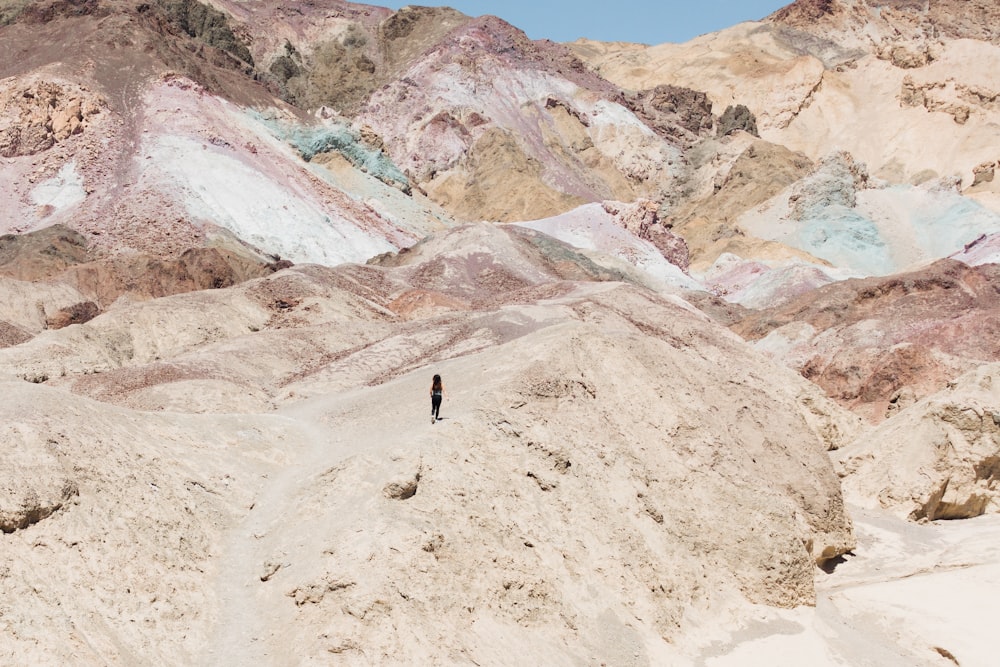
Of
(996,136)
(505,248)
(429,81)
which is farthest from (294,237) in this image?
(996,136)

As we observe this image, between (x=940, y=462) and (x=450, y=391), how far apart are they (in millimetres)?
10489

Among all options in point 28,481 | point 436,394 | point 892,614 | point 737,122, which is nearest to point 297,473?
point 436,394

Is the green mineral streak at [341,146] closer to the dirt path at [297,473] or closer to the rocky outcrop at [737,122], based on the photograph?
the rocky outcrop at [737,122]

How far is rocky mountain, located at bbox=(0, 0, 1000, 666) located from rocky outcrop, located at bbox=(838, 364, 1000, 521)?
0.22 feet

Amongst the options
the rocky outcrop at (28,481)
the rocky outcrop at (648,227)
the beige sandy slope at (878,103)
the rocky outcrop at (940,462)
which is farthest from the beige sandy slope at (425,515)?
the beige sandy slope at (878,103)

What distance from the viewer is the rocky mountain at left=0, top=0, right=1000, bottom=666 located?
1184 cm

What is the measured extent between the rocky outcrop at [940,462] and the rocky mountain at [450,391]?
0.07 metres

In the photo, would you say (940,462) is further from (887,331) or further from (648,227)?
(648,227)

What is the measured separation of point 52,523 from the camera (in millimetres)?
11430

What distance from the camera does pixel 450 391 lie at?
55.9ft

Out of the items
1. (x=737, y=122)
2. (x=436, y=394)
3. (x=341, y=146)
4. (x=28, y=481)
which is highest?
(x=737, y=122)

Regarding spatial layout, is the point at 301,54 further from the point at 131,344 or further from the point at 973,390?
the point at 973,390

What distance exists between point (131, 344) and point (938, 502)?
20.7 metres

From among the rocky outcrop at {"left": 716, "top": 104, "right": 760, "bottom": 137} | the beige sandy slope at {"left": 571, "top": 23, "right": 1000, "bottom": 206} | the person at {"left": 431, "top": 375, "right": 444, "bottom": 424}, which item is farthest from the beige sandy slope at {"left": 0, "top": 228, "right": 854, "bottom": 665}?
the rocky outcrop at {"left": 716, "top": 104, "right": 760, "bottom": 137}
